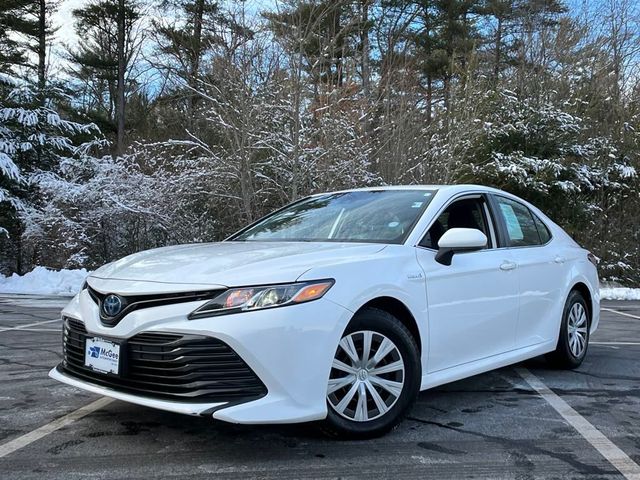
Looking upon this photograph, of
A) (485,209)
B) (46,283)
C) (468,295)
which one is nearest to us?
(468,295)

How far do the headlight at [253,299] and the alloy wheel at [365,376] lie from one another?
39cm

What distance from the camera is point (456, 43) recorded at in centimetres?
2430

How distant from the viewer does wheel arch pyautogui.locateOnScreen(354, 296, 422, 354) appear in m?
3.65

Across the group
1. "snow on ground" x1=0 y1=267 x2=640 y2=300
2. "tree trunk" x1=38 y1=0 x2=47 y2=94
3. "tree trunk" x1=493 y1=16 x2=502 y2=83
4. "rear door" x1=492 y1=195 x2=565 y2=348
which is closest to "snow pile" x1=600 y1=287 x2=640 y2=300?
"snow on ground" x1=0 y1=267 x2=640 y2=300

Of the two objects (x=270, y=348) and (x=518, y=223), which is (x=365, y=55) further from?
(x=270, y=348)

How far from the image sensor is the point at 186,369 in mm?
3143

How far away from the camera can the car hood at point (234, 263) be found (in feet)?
10.8

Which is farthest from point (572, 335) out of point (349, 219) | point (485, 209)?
point (349, 219)

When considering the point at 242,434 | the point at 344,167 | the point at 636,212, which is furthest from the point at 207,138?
the point at 242,434

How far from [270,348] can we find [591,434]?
213cm

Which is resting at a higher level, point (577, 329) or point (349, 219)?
point (349, 219)

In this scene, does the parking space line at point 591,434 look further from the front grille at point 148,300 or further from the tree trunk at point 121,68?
the tree trunk at point 121,68

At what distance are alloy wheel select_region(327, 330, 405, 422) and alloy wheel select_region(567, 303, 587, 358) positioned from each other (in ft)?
8.20

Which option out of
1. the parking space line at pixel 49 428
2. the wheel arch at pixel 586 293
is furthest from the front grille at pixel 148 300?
the wheel arch at pixel 586 293
